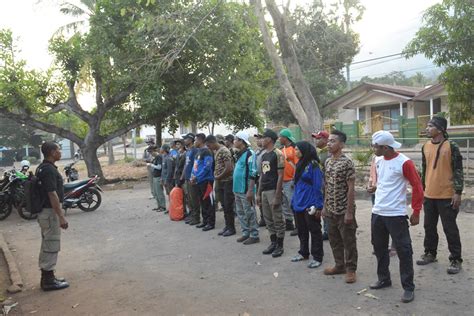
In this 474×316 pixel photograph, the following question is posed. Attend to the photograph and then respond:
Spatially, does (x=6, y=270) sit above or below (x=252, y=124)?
below

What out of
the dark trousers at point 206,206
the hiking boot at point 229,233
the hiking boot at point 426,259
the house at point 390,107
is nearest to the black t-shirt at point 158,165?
the dark trousers at point 206,206

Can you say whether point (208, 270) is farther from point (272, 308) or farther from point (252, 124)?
point (252, 124)

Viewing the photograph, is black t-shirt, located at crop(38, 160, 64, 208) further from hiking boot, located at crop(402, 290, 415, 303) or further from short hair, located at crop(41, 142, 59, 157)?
hiking boot, located at crop(402, 290, 415, 303)

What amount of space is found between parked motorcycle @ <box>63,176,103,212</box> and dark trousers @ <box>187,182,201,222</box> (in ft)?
12.2

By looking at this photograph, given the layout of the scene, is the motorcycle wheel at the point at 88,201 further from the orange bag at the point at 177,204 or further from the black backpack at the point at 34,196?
the black backpack at the point at 34,196

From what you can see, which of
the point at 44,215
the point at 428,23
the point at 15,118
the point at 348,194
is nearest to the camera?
the point at 348,194

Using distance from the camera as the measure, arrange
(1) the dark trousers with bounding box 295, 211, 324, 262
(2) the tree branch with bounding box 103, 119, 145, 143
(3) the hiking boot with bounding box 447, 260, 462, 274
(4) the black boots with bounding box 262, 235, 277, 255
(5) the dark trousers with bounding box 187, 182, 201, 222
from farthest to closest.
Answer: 1. (2) the tree branch with bounding box 103, 119, 145, 143
2. (5) the dark trousers with bounding box 187, 182, 201, 222
3. (4) the black boots with bounding box 262, 235, 277, 255
4. (1) the dark trousers with bounding box 295, 211, 324, 262
5. (3) the hiking boot with bounding box 447, 260, 462, 274

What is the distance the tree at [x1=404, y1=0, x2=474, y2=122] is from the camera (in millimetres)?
11234

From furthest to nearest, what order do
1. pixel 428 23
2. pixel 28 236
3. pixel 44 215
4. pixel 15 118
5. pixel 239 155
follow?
pixel 15 118 < pixel 428 23 < pixel 28 236 < pixel 239 155 < pixel 44 215

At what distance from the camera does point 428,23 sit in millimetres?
11992

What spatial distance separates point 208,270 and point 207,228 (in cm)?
240

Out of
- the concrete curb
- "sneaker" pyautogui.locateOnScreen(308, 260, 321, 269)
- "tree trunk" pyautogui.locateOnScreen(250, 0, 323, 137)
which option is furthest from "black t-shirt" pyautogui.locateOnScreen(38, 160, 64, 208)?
"tree trunk" pyautogui.locateOnScreen(250, 0, 323, 137)

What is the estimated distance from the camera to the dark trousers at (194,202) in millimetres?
8398

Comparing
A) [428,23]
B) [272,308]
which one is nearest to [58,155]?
[272,308]
